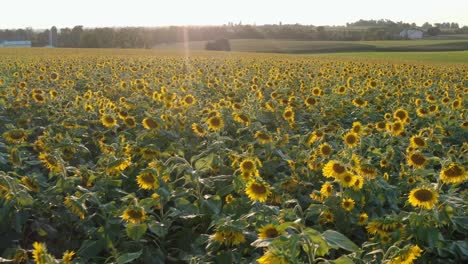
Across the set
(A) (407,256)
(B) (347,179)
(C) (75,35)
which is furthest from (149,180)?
(C) (75,35)

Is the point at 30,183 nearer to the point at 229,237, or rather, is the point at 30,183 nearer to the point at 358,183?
the point at 229,237

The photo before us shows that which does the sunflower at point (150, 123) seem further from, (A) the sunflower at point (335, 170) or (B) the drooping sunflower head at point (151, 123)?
(A) the sunflower at point (335, 170)

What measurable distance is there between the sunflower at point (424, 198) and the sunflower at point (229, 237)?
125 cm

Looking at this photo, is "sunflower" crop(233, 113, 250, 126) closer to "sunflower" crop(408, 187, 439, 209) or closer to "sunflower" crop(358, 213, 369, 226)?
"sunflower" crop(358, 213, 369, 226)

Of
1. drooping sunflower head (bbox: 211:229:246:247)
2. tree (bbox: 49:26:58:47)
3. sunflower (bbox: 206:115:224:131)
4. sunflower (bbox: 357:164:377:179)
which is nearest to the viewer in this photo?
drooping sunflower head (bbox: 211:229:246:247)

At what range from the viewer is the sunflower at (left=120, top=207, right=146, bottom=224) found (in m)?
3.10

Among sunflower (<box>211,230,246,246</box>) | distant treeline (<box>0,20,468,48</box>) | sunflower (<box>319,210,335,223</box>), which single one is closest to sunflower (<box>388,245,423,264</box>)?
sunflower (<box>211,230,246,246</box>)

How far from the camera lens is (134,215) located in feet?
10.2

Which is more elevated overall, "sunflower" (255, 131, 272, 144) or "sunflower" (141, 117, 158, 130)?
"sunflower" (141, 117, 158, 130)

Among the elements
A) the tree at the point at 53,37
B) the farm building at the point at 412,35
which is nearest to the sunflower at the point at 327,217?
the tree at the point at 53,37

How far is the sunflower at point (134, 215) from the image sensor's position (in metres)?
3.10

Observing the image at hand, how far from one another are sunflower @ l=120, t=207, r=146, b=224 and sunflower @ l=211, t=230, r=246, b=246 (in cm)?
51

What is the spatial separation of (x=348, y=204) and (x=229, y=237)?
1.26 m

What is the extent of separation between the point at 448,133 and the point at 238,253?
510 centimetres
